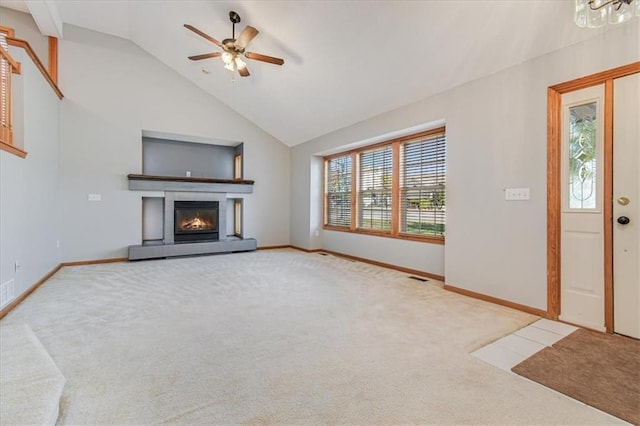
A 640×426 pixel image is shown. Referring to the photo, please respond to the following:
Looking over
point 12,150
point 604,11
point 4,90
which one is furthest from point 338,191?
point 4,90

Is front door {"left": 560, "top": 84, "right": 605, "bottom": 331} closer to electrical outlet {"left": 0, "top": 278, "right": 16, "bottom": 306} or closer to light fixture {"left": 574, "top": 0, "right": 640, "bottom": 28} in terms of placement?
light fixture {"left": 574, "top": 0, "right": 640, "bottom": 28}

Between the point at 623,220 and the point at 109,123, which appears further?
the point at 109,123

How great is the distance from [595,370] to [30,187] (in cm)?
574

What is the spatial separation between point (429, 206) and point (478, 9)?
8.17 feet

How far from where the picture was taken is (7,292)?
114 inches

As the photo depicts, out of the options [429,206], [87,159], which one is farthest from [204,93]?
[429,206]

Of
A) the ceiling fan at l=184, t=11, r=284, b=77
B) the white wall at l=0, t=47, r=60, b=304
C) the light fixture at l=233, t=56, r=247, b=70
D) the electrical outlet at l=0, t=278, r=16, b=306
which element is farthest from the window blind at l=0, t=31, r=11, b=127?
the light fixture at l=233, t=56, r=247, b=70

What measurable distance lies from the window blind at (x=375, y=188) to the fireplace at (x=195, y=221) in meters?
3.22

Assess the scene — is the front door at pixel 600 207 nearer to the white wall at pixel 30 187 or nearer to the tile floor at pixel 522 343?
the tile floor at pixel 522 343

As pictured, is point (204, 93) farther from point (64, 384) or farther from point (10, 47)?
point (64, 384)

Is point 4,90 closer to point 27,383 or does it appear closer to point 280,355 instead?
point 27,383

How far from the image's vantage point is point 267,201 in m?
7.14

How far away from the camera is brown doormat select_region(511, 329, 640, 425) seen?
1.60 metres

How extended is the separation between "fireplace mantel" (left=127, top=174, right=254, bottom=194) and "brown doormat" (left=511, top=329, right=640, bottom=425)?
19.3 feet
